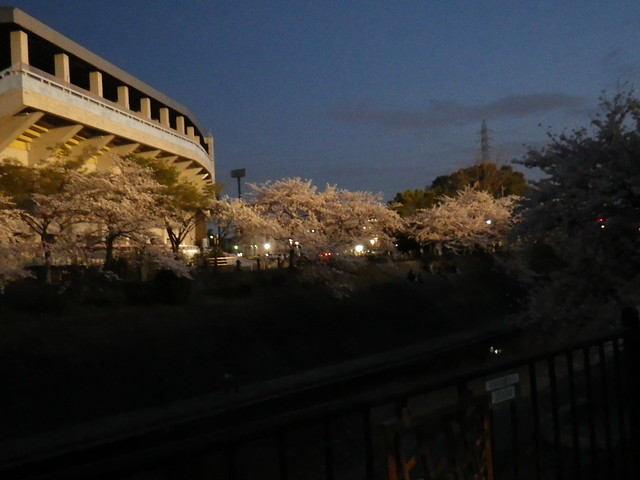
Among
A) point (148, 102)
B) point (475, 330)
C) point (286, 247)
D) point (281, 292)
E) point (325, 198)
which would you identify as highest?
point (148, 102)

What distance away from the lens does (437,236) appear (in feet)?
140

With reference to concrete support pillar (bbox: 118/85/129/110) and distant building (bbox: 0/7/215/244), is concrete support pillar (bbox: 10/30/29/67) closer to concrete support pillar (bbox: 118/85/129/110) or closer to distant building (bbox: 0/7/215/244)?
distant building (bbox: 0/7/215/244)

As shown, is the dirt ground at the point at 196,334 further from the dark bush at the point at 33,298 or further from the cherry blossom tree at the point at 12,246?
the cherry blossom tree at the point at 12,246

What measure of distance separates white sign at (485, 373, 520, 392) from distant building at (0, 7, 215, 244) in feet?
87.3

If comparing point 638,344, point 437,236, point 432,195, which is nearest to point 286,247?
point 437,236

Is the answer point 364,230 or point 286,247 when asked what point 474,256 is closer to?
point 364,230

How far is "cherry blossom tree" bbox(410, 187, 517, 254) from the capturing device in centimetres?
4247

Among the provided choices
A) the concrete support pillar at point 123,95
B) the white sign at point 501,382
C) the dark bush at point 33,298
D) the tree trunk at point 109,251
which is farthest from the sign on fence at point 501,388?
the concrete support pillar at point 123,95

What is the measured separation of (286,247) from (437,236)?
13.5 m

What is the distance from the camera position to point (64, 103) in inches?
1188

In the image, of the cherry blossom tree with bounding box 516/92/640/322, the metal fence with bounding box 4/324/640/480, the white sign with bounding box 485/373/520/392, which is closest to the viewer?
the metal fence with bounding box 4/324/640/480

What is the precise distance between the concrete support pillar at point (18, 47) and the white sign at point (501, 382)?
98.4 ft

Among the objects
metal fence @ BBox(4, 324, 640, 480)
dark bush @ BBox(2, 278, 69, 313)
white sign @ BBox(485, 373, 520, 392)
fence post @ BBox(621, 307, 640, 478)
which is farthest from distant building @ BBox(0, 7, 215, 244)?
white sign @ BBox(485, 373, 520, 392)

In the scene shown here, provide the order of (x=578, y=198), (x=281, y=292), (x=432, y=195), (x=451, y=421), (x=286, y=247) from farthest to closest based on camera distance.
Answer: (x=432, y=195) → (x=286, y=247) → (x=281, y=292) → (x=578, y=198) → (x=451, y=421)
